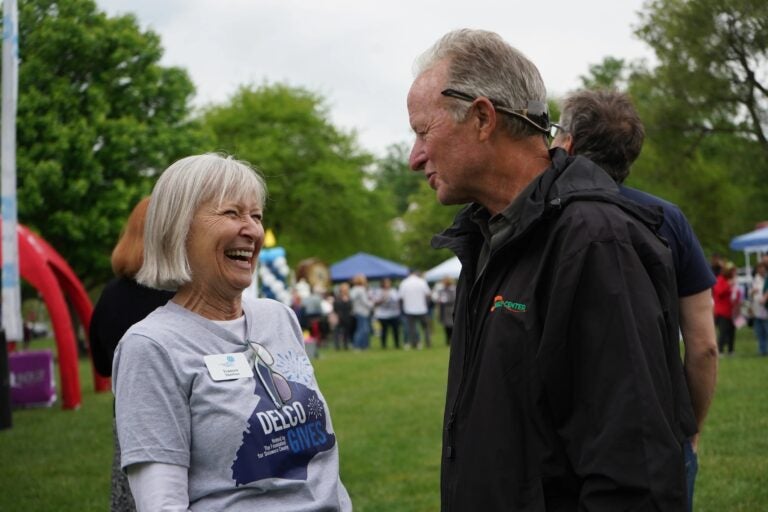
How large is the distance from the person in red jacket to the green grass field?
254 cm

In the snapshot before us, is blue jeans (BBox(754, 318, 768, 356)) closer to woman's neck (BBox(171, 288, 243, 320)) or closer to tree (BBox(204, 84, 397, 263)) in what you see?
woman's neck (BBox(171, 288, 243, 320))

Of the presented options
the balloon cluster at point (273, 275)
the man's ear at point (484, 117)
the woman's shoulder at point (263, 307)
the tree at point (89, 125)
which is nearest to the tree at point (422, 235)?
the tree at point (89, 125)

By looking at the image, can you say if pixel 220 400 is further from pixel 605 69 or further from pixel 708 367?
pixel 605 69

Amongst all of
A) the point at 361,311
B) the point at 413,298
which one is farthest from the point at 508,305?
the point at 361,311

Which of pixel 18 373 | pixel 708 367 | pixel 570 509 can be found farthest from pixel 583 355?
pixel 18 373

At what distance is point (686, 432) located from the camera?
2580 mm

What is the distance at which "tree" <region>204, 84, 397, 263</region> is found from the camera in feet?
183

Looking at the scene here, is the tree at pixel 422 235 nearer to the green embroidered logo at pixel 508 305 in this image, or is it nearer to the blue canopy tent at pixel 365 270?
the blue canopy tent at pixel 365 270

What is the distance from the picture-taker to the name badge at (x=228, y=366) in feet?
8.76

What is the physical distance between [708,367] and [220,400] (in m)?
1.83

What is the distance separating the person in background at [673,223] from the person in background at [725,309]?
16266 mm

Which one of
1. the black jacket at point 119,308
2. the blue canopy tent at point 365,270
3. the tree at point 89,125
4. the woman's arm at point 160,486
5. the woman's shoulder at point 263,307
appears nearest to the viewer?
the woman's arm at point 160,486

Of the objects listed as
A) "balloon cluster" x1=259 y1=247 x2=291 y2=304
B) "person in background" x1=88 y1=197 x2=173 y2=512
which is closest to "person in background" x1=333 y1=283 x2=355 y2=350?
"balloon cluster" x1=259 y1=247 x2=291 y2=304

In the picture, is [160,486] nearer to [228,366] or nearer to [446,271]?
[228,366]
